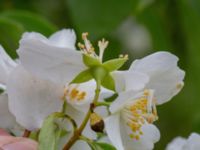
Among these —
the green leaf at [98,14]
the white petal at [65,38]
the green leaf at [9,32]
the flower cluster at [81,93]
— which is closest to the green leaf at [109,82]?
the flower cluster at [81,93]

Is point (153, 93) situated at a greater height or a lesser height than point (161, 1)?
lesser

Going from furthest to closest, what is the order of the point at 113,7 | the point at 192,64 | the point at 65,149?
the point at 192,64, the point at 113,7, the point at 65,149

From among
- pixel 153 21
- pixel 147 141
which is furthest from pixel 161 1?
pixel 147 141

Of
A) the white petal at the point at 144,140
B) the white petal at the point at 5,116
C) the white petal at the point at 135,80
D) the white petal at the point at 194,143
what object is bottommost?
the white petal at the point at 194,143

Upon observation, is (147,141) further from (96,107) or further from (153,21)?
(153,21)

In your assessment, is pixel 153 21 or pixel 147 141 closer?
pixel 147 141

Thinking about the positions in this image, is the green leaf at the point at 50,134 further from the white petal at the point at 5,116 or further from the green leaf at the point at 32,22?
the green leaf at the point at 32,22

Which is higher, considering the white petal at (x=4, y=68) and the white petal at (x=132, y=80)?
the white petal at (x=4, y=68)

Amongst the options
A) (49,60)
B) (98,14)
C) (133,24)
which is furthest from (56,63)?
(133,24)
